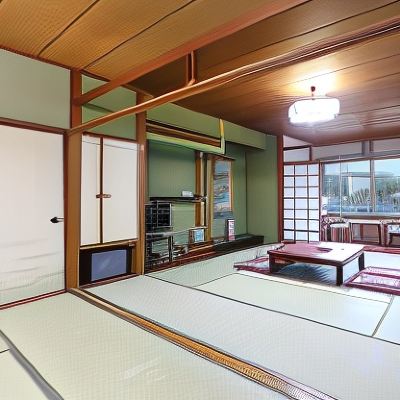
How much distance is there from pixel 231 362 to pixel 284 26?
8.32ft

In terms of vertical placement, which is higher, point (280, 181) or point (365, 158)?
point (365, 158)

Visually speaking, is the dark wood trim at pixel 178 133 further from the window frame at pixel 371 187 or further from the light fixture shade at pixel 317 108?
the window frame at pixel 371 187

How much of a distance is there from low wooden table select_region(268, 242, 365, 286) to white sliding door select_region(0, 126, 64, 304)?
Answer: 252 centimetres

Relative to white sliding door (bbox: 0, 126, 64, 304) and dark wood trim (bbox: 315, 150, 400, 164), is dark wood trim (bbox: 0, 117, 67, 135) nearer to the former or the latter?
white sliding door (bbox: 0, 126, 64, 304)

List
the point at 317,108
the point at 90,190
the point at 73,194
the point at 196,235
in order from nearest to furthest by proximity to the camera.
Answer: the point at 73,194 → the point at 90,190 → the point at 317,108 → the point at 196,235

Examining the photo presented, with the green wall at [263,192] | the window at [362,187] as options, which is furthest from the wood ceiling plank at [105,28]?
the window at [362,187]

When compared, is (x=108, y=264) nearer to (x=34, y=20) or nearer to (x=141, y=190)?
(x=141, y=190)

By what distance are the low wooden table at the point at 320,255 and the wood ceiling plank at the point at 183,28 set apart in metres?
2.60

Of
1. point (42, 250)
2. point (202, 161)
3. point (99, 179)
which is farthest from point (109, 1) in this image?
point (202, 161)

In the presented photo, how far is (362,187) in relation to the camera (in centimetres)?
732

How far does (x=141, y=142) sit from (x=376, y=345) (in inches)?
125

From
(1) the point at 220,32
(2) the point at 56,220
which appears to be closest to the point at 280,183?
(2) the point at 56,220

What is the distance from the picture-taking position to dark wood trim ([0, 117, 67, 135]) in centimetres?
283

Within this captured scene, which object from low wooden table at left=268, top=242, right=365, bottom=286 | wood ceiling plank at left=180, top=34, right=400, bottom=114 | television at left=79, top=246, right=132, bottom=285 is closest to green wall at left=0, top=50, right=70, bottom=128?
television at left=79, top=246, right=132, bottom=285
